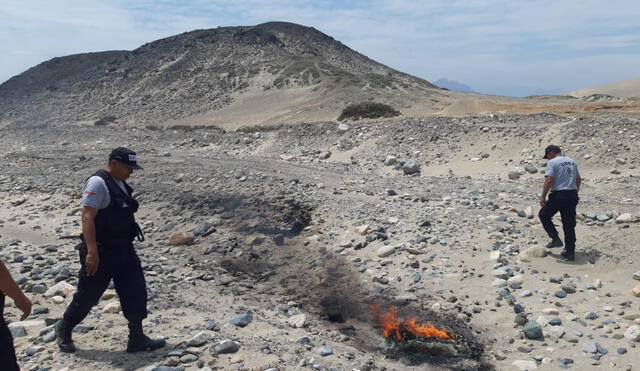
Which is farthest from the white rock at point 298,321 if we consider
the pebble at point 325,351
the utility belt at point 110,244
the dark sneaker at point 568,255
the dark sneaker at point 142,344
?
the dark sneaker at point 568,255

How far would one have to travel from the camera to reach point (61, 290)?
6445mm

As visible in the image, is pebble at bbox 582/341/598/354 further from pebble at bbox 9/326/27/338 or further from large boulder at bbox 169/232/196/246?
large boulder at bbox 169/232/196/246

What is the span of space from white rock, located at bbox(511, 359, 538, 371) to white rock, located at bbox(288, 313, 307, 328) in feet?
7.03

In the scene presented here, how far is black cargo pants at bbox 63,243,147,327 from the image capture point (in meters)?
4.49

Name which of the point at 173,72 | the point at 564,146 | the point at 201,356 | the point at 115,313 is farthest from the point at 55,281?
the point at 173,72

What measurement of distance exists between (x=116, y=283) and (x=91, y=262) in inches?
16.2

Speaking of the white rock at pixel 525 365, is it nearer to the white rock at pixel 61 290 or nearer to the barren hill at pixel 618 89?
the white rock at pixel 61 290

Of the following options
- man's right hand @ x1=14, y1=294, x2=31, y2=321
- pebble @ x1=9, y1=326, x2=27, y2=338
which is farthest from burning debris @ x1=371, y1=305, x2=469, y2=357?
pebble @ x1=9, y1=326, x2=27, y2=338

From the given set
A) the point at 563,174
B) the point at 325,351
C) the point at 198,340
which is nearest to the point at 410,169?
the point at 563,174

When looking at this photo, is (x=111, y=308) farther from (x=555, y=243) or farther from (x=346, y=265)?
(x=555, y=243)

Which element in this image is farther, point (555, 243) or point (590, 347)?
point (555, 243)

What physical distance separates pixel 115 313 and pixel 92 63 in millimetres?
56740

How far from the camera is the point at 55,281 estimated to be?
6.85 metres

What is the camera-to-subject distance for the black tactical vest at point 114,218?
4.43m
